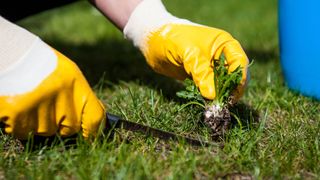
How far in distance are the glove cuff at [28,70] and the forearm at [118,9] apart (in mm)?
417

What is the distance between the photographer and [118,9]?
1667 mm

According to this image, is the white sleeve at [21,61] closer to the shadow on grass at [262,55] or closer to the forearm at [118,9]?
the forearm at [118,9]

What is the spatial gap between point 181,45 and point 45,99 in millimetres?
419

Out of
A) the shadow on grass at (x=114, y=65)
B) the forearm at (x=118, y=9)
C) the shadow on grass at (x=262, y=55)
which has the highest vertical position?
the forearm at (x=118, y=9)

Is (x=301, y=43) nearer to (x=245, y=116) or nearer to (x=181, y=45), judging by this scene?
(x=245, y=116)

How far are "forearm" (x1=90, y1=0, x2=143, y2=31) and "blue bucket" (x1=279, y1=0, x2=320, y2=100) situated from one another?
0.53m

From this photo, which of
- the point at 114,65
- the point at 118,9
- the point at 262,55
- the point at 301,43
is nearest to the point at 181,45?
the point at 118,9

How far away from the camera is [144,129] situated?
1.40 metres

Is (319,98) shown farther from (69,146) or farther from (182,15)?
(182,15)

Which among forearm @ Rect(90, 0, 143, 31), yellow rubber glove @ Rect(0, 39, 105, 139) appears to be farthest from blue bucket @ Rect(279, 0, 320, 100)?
yellow rubber glove @ Rect(0, 39, 105, 139)

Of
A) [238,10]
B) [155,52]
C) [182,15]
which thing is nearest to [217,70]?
[155,52]

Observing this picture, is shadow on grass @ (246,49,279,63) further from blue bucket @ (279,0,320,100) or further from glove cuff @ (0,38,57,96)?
glove cuff @ (0,38,57,96)

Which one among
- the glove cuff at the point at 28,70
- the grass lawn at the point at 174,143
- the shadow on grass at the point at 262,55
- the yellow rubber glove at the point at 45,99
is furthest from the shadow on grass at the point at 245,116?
the shadow on grass at the point at 262,55

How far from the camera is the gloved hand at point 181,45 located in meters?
1.43
